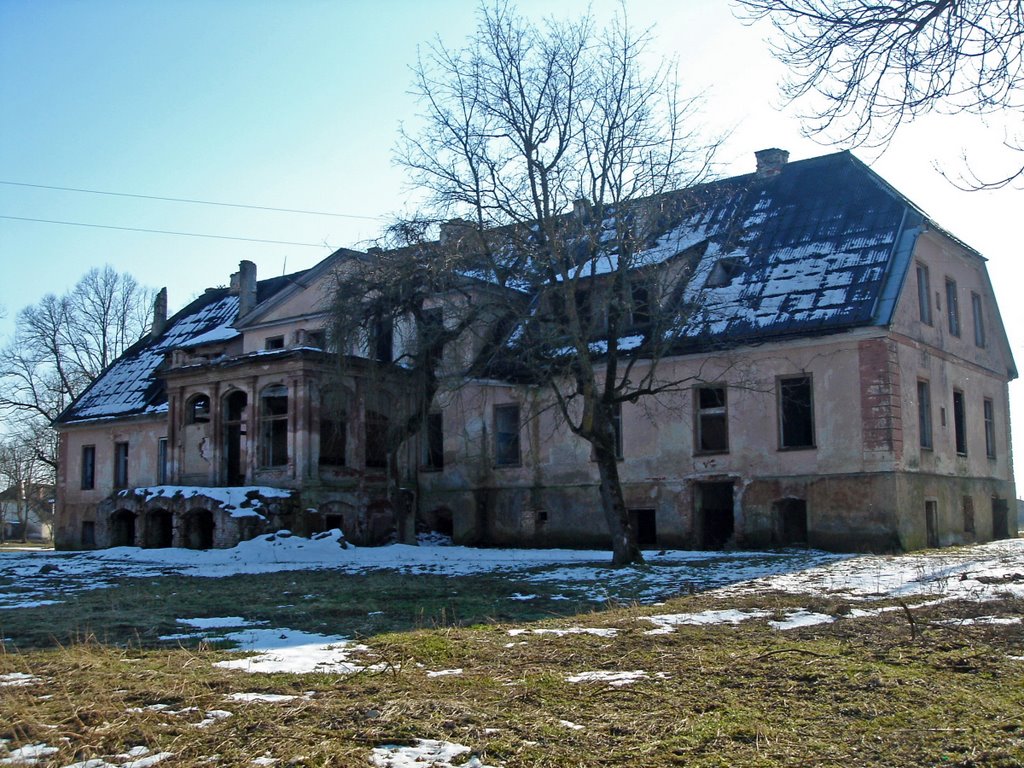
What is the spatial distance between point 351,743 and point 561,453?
21662 mm

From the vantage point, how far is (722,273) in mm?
24953

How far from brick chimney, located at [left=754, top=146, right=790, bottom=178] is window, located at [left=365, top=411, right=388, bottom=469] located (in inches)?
488

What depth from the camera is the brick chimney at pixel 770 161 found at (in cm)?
2728

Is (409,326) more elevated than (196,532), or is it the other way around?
(409,326)

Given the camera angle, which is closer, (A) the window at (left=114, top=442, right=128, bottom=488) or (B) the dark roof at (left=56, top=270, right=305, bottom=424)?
(B) the dark roof at (left=56, top=270, right=305, bottom=424)

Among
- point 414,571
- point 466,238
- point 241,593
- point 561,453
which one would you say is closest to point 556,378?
point 561,453

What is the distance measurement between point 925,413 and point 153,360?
92.7 ft

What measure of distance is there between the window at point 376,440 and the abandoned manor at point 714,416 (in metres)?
0.06

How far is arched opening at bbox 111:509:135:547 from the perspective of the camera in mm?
29188

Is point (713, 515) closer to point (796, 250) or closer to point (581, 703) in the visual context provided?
point (796, 250)

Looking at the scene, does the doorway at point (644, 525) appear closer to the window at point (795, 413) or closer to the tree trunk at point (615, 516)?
the window at point (795, 413)

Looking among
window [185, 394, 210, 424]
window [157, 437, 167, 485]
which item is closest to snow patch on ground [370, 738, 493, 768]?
window [185, 394, 210, 424]

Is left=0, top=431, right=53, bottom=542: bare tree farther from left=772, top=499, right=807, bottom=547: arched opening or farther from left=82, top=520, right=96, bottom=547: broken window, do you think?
left=772, top=499, right=807, bottom=547: arched opening

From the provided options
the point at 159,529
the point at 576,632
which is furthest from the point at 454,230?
the point at 159,529
